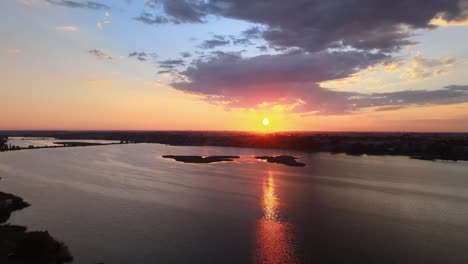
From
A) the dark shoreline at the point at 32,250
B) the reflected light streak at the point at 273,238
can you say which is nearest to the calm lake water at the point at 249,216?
the reflected light streak at the point at 273,238

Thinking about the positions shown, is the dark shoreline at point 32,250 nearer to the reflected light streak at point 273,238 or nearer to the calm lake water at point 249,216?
the calm lake water at point 249,216

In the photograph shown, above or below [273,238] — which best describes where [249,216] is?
above

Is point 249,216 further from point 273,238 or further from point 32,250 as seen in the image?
point 32,250

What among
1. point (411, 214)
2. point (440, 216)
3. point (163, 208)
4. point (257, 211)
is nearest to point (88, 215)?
point (163, 208)

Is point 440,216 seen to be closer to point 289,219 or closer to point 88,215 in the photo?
point 289,219

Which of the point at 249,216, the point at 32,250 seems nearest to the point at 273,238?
the point at 249,216

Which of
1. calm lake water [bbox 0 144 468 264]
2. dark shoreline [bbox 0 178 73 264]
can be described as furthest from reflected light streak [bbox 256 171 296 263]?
dark shoreline [bbox 0 178 73 264]
